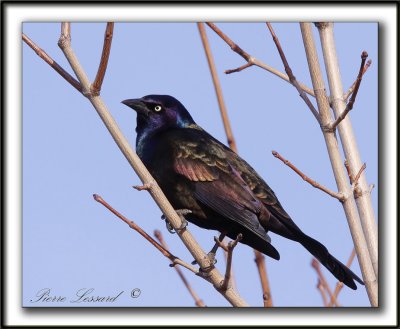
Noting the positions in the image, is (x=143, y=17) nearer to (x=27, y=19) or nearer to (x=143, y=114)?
(x=27, y=19)

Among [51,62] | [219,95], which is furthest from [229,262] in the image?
[51,62]

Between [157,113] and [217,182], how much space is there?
1317 mm

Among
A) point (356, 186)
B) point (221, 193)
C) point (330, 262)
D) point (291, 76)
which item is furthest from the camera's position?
point (221, 193)

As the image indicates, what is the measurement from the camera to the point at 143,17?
14.8 feet

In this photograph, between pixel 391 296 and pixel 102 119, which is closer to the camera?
pixel 391 296

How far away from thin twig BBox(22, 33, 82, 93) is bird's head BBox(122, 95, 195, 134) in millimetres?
2683

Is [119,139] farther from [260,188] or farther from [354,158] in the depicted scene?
[260,188]

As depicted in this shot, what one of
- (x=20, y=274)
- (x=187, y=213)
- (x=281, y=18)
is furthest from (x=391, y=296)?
(x=187, y=213)

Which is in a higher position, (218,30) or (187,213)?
(218,30)

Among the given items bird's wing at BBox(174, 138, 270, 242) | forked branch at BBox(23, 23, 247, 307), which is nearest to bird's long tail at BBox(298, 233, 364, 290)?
bird's wing at BBox(174, 138, 270, 242)

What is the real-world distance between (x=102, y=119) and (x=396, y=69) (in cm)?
176

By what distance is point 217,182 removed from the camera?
6402 mm

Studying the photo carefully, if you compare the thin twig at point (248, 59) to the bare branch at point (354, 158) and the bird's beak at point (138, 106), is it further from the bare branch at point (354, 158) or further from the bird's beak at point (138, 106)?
the bird's beak at point (138, 106)

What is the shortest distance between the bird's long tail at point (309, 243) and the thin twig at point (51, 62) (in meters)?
2.56
